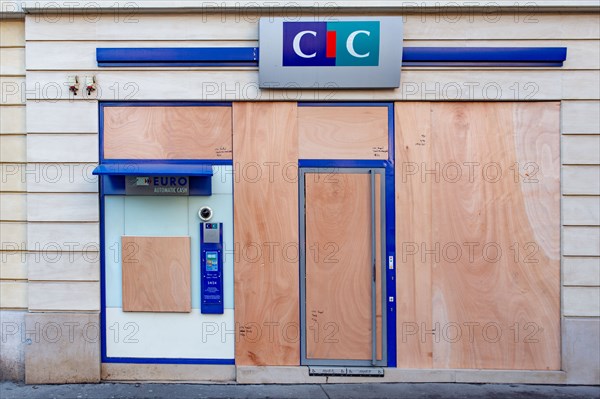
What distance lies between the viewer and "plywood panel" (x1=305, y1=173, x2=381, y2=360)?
565cm

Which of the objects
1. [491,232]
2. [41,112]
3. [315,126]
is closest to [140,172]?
[41,112]

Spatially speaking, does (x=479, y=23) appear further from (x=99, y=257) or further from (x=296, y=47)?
(x=99, y=257)

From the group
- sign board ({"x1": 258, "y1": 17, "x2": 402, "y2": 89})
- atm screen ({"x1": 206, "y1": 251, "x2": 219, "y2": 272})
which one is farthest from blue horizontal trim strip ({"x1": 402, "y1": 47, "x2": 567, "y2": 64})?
atm screen ({"x1": 206, "y1": 251, "x2": 219, "y2": 272})

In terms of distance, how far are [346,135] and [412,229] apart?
1.47 metres

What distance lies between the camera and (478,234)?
563cm

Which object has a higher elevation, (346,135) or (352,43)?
(352,43)

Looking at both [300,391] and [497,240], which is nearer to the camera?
[300,391]

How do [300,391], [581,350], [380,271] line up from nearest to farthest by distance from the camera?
[300,391] → [581,350] → [380,271]

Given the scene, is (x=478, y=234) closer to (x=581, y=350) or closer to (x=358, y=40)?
(x=581, y=350)

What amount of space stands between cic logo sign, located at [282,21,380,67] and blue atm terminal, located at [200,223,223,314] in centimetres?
238

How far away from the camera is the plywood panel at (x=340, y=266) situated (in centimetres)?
565

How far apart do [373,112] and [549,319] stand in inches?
136

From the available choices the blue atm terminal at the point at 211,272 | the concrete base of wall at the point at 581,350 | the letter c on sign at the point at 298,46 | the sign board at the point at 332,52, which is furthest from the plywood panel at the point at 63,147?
the concrete base of wall at the point at 581,350

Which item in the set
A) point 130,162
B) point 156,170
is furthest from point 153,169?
point 130,162
